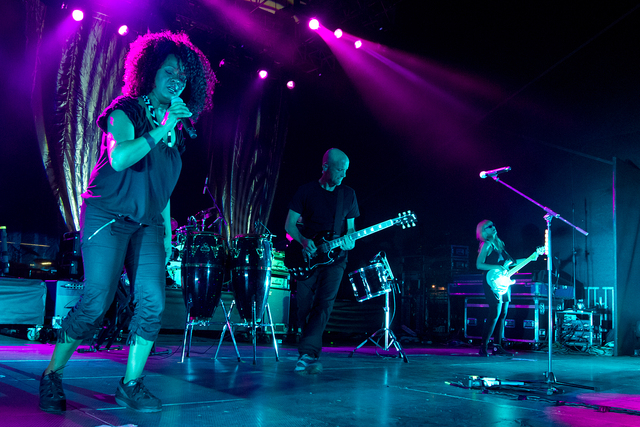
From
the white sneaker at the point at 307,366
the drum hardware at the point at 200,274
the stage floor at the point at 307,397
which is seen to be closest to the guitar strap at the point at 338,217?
the white sneaker at the point at 307,366

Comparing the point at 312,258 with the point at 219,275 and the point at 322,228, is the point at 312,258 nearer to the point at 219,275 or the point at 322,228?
the point at 322,228

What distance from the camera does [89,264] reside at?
242 centimetres

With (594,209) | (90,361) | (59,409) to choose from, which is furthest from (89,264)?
(594,209)

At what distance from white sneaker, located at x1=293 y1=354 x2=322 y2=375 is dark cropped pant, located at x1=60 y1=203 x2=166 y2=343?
6.12 ft

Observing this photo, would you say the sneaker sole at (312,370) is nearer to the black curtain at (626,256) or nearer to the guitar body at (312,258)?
the guitar body at (312,258)

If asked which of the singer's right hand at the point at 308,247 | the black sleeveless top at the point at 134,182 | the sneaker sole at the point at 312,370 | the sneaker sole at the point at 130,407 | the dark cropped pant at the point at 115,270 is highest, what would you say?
the black sleeveless top at the point at 134,182

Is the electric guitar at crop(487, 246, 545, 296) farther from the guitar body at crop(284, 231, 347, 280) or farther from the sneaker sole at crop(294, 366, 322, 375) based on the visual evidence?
the sneaker sole at crop(294, 366, 322, 375)

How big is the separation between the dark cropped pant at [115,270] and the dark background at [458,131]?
24.9 feet

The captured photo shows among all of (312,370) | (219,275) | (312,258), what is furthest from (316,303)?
(219,275)

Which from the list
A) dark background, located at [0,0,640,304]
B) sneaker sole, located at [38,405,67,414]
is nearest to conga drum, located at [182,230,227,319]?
sneaker sole, located at [38,405,67,414]

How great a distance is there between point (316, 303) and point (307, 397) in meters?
1.60

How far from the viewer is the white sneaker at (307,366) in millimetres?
4117

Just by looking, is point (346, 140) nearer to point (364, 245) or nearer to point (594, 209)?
point (364, 245)

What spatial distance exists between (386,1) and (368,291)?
647cm
